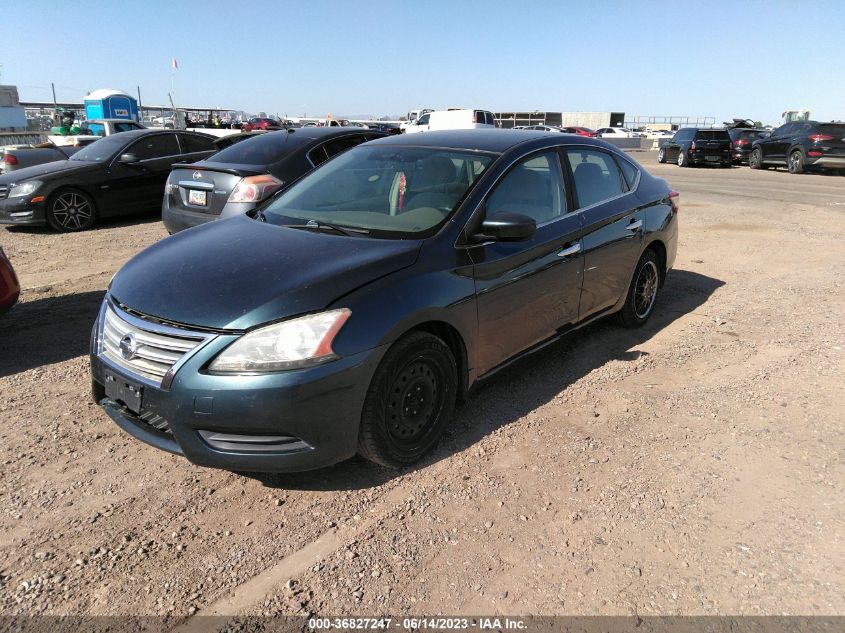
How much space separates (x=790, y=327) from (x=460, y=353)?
147 inches

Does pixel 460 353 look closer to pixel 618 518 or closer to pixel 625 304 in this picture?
pixel 618 518

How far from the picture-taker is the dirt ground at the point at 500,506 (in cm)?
246

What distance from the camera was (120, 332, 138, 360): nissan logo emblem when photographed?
2.89 metres

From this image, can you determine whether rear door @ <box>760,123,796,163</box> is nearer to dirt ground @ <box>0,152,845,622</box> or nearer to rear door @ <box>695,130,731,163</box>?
rear door @ <box>695,130,731,163</box>

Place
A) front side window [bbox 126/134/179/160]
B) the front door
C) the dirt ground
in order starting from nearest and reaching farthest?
the dirt ground < the front door < front side window [bbox 126/134/179/160]

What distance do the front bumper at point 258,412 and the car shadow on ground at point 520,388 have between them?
0.38 m

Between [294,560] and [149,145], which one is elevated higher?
[149,145]

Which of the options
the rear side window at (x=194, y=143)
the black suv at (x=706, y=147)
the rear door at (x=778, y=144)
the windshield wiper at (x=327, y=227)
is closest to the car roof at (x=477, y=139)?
the windshield wiper at (x=327, y=227)

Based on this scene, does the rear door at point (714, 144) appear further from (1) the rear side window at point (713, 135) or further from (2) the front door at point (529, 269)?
(2) the front door at point (529, 269)

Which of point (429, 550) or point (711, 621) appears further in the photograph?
point (429, 550)

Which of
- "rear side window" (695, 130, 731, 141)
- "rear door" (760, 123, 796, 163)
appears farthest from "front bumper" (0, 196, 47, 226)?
"rear side window" (695, 130, 731, 141)

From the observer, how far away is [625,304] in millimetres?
5211

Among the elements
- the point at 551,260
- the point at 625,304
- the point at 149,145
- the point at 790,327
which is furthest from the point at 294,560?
the point at 149,145

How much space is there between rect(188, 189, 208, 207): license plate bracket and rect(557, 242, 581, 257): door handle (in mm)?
4545
